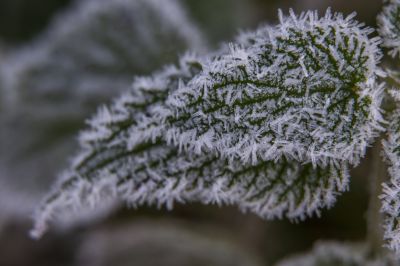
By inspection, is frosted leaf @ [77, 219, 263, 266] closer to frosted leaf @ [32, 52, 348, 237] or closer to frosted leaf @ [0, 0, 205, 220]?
frosted leaf @ [0, 0, 205, 220]

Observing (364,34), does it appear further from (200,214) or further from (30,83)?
(200,214)

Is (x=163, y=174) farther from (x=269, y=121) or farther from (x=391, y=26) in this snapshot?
(x=391, y=26)

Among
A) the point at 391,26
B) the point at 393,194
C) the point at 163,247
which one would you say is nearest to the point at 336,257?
the point at 393,194

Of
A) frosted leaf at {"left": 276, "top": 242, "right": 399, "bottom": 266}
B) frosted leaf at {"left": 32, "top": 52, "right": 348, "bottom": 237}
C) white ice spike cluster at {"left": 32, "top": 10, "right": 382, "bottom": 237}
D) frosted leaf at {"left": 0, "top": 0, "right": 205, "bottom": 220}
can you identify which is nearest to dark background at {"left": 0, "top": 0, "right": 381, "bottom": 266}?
frosted leaf at {"left": 0, "top": 0, "right": 205, "bottom": 220}

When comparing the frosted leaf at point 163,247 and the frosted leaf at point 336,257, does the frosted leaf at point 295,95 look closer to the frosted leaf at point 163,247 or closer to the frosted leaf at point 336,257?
the frosted leaf at point 336,257

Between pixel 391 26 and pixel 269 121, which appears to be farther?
pixel 391 26

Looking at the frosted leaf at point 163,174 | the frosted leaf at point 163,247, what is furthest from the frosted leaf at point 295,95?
the frosted leaf at point 163,247

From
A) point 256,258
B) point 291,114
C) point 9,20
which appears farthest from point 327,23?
point 9,20
